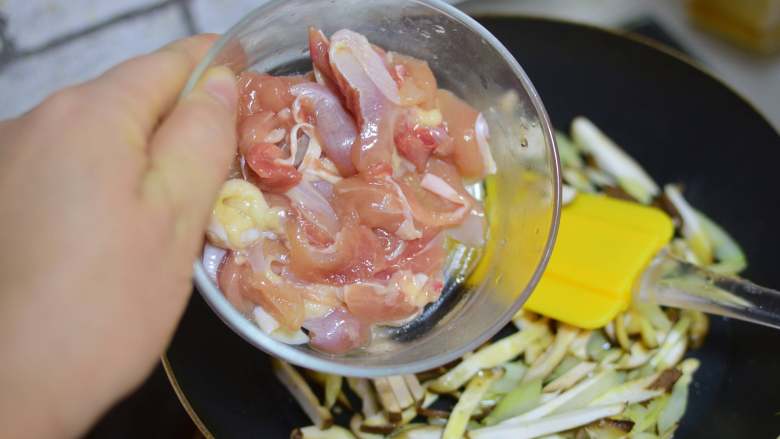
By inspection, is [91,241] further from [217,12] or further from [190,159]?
[217,12]

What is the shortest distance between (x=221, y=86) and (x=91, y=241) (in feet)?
1.04

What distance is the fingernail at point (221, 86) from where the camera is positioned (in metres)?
0.99

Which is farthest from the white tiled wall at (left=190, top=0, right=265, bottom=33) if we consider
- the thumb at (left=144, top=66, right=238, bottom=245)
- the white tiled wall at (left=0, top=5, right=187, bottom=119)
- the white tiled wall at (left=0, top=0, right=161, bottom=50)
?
the thumb at (left=144, top=66, right=238, bottom=245)

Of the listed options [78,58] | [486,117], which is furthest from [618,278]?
[78,58]

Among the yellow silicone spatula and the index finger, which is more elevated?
the index finger

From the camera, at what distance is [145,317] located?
0.82 meters

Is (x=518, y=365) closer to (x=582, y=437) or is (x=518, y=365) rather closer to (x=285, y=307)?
(x=582, y=437)

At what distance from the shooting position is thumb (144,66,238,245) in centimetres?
85

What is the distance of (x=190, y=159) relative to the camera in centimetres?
87

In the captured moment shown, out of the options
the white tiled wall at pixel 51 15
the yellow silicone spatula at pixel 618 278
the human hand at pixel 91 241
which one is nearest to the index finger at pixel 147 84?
the human hand at pixel 91 241

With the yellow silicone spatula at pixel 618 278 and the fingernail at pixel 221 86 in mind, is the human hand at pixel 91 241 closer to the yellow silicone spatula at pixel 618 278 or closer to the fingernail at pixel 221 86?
the fingernail at pixel 221 86

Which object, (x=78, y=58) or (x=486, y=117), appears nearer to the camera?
(x=486, y=117)

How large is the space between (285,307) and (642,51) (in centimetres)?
115

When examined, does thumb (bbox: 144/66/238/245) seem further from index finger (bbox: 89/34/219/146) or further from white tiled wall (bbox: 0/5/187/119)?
white tiled wall (bbox: 0/5/187/119)
